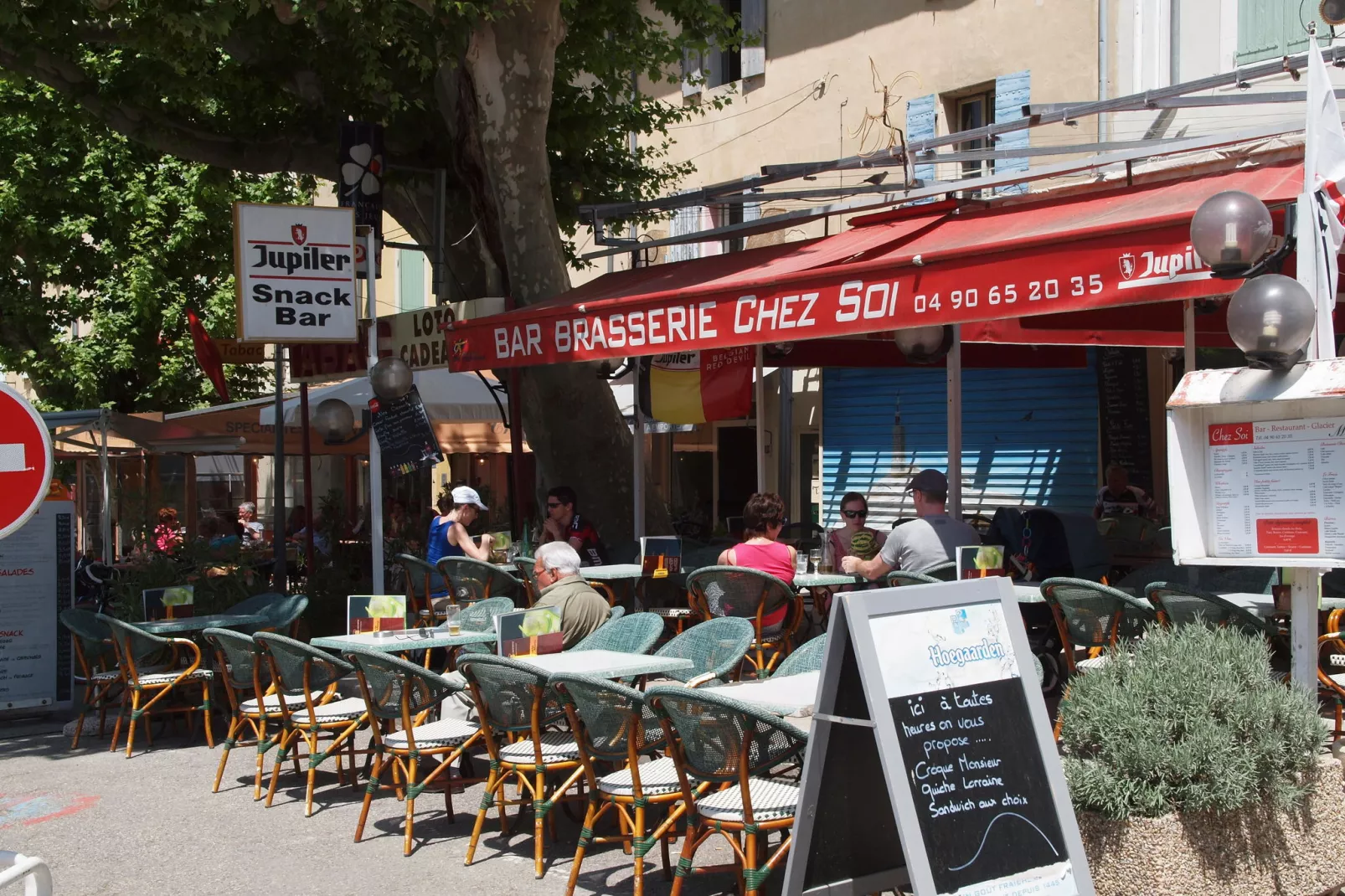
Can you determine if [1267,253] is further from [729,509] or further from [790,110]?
[729,509]

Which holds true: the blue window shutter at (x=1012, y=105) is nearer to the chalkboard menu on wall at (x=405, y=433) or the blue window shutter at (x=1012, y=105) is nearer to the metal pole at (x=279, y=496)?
the chalkboard menu on wall at (x=405, y=433)

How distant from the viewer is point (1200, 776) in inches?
171

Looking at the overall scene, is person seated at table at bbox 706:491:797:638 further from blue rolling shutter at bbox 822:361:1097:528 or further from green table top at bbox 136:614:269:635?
blue rolling shutter at bbox 822:361:1097:528

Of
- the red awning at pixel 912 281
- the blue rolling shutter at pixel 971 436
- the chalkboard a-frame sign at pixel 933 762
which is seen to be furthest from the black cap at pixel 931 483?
the blue rolling shutter at pixel 971 436

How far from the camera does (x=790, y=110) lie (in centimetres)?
1738

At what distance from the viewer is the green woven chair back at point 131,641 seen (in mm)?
8305

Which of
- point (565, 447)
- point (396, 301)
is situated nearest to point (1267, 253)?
point (565, 447)

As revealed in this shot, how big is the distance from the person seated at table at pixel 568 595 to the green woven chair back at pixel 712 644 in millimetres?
737

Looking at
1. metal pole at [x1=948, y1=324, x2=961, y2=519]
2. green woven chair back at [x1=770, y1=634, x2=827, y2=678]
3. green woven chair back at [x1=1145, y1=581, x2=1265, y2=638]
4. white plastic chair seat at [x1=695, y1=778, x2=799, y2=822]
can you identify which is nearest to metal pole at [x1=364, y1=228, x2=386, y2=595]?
metal pole at [x1=948, y1=324, x2=961, y2=519]

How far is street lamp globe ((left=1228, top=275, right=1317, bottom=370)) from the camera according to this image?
4648mm

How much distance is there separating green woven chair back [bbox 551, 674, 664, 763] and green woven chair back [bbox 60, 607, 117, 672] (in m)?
4.65

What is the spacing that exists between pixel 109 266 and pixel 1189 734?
72.2ft

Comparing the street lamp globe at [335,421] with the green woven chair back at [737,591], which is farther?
the street lamp globe at [335,421]

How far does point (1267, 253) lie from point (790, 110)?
39.0 feet
